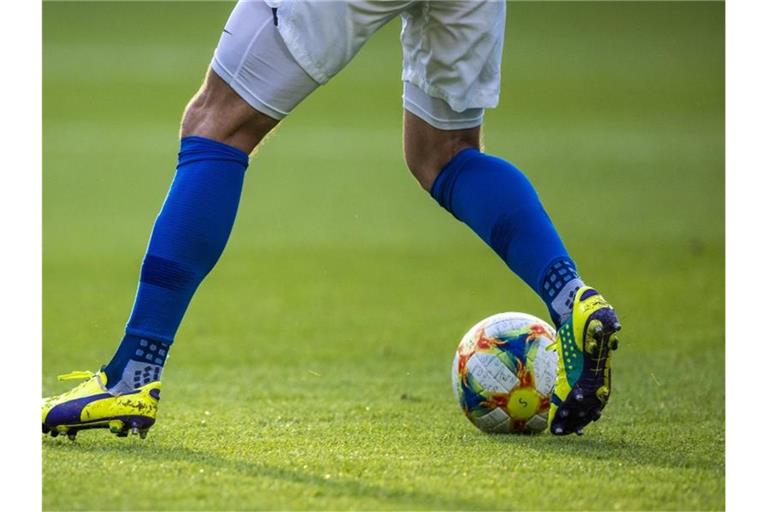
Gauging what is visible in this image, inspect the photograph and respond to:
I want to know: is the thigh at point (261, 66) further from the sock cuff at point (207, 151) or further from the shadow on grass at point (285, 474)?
the shadow on grass at point (285, 474)

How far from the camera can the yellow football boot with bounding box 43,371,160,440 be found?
2646 mm

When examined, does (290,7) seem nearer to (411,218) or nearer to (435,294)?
(435,294)

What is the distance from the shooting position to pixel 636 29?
63.4 ft

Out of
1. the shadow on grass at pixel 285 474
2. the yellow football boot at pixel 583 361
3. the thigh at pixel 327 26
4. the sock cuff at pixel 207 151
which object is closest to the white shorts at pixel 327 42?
the thigh at pixel 327 26

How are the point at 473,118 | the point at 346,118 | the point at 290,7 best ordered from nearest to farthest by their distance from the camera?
the point at 290,7, the point at 473,118, the point at 346,118

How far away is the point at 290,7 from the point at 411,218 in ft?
23.2

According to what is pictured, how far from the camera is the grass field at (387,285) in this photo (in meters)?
2.39

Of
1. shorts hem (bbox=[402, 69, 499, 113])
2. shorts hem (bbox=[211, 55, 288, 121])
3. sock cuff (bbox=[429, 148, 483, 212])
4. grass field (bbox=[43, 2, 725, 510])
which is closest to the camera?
grass field (bbox=[43, 2, 725, 510])

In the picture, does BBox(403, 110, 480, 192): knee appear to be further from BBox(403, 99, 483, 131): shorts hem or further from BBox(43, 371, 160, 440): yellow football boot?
BBox(43, 371, 160, 440): yellow football boot

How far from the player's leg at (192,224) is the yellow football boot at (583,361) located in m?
0.84

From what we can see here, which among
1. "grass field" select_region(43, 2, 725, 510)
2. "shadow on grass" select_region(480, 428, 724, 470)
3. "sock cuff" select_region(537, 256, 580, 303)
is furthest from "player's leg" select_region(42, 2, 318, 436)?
"shadow on grass" select_region(480, 428, 724, 470)

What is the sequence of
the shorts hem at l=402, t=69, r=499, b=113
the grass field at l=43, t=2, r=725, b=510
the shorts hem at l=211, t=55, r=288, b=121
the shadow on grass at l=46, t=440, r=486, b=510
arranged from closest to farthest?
the shadow on grass at l=46, t=440, r=486, b=510
the grass field at l=43, t=2, r=725, b=510
the shorts hem at l=211, t=55, r=288, b=121
the shorts hem at l=402, t=69, r=499, b=113
